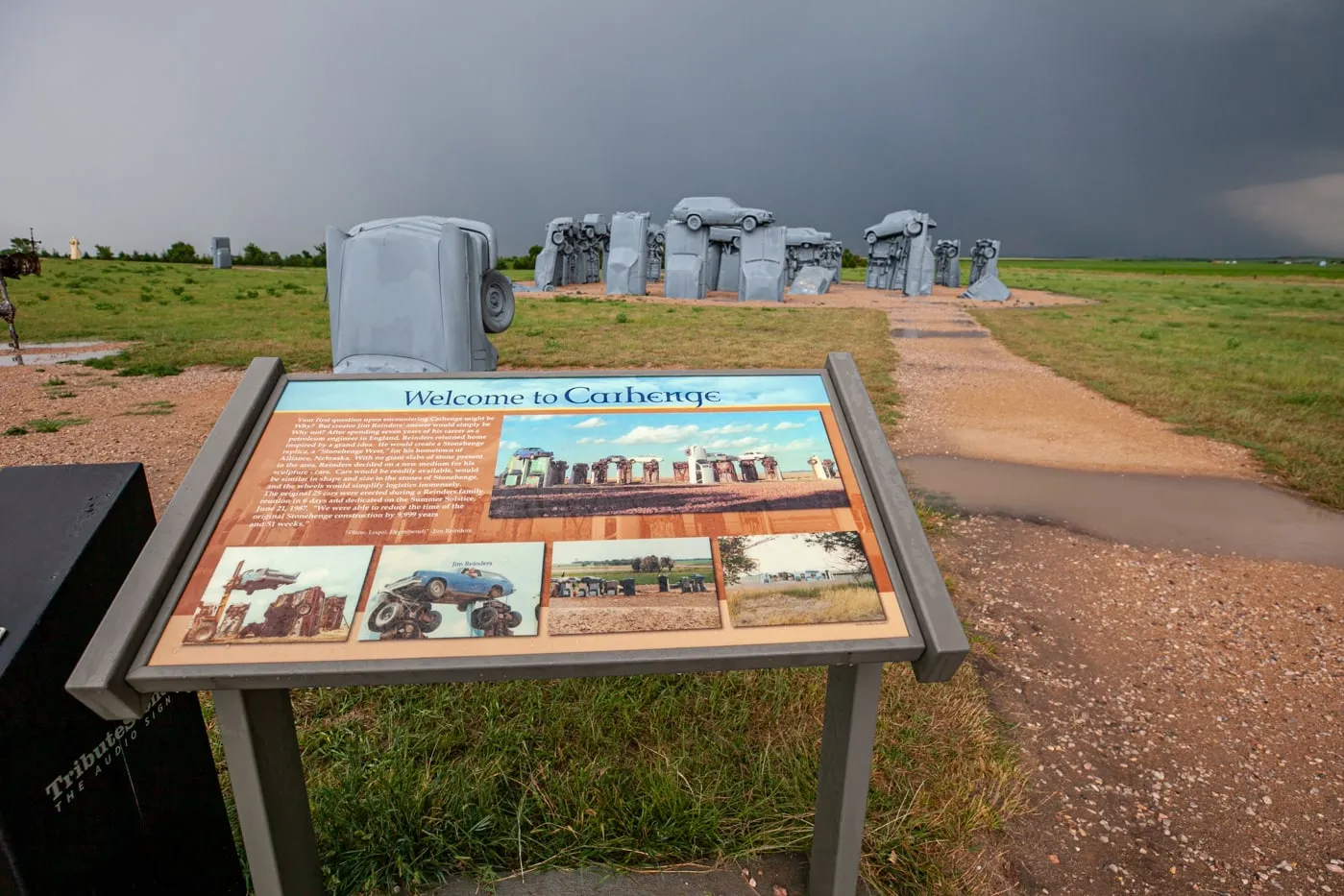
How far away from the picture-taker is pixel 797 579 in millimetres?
1579

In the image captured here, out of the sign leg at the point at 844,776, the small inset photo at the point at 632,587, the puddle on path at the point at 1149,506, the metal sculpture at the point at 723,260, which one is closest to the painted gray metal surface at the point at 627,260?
the metal sculpture at the point at 723,260

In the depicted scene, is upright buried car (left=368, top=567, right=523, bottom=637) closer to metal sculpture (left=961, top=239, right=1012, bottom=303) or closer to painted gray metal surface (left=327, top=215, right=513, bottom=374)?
painted gray metal surface (left=327, top=215, right=513, bottom=374)

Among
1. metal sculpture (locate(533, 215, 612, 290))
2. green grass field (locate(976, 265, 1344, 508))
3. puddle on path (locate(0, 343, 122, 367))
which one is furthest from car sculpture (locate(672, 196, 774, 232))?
puddle on path (locate(0, 343, 122, 367))

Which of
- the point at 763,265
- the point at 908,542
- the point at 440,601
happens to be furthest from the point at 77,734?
the point at 763,265

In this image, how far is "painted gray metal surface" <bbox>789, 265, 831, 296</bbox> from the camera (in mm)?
25688

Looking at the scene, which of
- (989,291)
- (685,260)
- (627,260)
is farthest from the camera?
(989,291)

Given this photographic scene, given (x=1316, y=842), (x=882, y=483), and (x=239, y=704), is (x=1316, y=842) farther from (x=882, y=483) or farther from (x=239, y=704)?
(x=239, y=704)

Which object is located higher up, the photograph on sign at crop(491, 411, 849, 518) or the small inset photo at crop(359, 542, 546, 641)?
the photograph on sign at crop(491, 411, 849, 518)

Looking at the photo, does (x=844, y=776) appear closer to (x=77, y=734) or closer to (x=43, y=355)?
(x=77, y=734)

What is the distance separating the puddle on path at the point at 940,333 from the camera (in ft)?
47.3

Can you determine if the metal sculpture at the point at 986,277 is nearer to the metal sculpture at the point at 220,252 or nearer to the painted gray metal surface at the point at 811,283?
the painted gray metal surface at the point at 811,283

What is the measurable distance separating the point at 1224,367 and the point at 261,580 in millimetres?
11698

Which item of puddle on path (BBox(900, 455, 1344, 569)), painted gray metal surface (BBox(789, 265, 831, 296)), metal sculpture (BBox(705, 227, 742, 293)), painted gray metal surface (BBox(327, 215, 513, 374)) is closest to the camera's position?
puddle on path (BBox(900, 455, 1344, 569))

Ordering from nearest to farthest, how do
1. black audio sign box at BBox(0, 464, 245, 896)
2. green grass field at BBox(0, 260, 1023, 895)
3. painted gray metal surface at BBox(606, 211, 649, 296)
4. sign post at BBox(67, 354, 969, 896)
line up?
black audio sign box at BBox(0, 464, 245, 896) → sign post at BBox(67, 354, 969, 896) → green grass field at BBox(0, 260, 1023, 895) → painted gray metal surface at BBox(606, 211, 649, 296)
